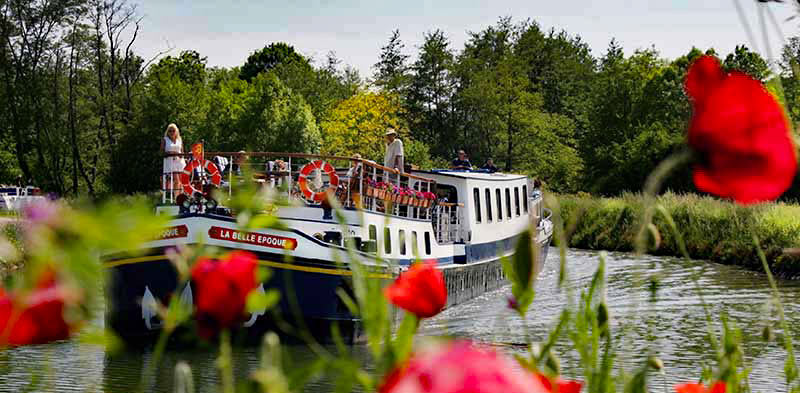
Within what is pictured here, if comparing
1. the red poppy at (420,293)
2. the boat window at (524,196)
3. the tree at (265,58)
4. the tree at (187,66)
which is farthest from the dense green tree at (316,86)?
the red poppy at (420,293)

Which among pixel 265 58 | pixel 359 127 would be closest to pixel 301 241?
pixel 359 127

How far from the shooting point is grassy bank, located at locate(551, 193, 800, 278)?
80.7 feet

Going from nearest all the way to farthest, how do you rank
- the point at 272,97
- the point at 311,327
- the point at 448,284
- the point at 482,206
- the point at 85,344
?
1. the point at 85,344
2. the point at 311,327
3. the point at 448,284
4. the point at 482,206
5. the point at 272,97

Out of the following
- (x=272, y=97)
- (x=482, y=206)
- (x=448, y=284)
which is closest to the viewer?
(x=448, y=284)

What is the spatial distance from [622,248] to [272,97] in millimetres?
19656

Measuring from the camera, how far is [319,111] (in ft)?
175

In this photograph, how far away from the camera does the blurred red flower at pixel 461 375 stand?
25.4 inches

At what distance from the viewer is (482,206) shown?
1897 cm

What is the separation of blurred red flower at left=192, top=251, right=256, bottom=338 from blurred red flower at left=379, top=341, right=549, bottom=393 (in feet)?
1.41

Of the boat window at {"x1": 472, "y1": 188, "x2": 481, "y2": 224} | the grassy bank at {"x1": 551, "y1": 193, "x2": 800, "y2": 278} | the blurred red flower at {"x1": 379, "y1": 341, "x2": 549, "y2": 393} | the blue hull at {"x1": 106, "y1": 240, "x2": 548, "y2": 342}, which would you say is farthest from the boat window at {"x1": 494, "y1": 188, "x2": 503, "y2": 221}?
the blurred red flower at {"x1": 379, "y1": 341, "x2": 549, "y2": 393}

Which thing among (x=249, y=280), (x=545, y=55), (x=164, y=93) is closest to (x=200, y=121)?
(x=164, y=93)

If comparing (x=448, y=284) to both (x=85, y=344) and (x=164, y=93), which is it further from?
(x=164, y=93)

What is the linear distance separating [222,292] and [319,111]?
172 ft

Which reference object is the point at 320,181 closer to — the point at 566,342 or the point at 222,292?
the point at 566,342
